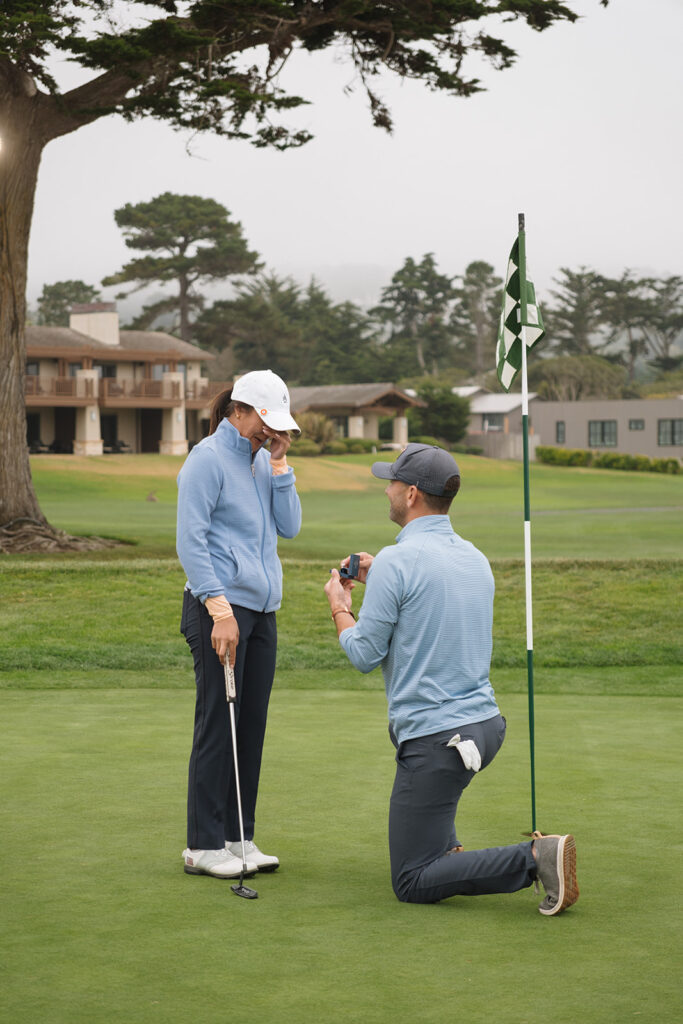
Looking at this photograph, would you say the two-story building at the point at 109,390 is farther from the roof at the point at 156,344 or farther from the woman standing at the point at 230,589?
the woman standing at the point at 230,589

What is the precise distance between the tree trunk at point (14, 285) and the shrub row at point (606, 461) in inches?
1970

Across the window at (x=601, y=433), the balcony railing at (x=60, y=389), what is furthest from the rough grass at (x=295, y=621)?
the window at (x=601, y=433)

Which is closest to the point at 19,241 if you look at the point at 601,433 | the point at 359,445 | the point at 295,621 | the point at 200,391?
the point at 295,621

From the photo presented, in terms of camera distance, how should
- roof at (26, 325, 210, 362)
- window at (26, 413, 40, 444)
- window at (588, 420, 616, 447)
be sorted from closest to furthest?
1. window at (26, 413, 40, 444)
2. roof at (26, 325, 210, 362)
3. window at (588, 420, 616, 447)

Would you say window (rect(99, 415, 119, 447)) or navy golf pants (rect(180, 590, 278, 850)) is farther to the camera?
window (rect(99, 415, 119, 447))

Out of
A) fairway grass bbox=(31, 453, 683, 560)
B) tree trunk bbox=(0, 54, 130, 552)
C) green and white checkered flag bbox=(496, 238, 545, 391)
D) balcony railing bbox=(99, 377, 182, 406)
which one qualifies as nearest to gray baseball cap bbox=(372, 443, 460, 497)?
green and white checkered flag bbox=(496, 238, 545, 391)

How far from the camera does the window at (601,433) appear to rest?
80.5 meters

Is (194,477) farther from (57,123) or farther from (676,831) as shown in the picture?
(57,123)

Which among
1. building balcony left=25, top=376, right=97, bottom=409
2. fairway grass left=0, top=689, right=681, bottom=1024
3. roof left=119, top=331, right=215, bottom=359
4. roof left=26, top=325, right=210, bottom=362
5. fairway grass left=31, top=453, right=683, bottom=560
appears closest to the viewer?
fairway grass left=0, top=689, right=681, bottom=1024

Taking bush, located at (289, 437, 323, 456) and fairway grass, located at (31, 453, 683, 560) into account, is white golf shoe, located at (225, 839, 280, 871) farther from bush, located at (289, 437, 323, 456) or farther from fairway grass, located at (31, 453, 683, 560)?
bush, located at (289, 437, 323, 456)

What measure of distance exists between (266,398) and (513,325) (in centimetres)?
167

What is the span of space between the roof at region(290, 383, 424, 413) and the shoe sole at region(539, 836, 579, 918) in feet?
236

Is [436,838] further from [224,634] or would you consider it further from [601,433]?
[601,433]

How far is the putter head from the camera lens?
4.82m
